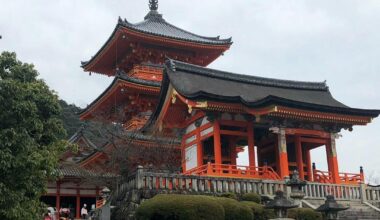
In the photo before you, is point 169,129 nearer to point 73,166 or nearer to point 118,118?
point 118,118

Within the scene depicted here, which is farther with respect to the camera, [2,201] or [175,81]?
[175,81]

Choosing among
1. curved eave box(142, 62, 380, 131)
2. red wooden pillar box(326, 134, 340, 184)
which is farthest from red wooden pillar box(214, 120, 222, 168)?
red wooden pillar box(326, 134, 340, 184)

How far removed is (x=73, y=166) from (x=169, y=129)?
1320 centimetres

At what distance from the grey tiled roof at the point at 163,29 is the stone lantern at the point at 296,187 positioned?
63.9 ft

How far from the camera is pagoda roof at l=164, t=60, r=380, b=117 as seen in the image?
2220 cm

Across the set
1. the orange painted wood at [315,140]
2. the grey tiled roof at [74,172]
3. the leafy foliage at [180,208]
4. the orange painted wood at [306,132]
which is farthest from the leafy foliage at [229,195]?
the grey tiled roof at [74,172]

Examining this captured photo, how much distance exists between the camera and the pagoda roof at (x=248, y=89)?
22.2 m

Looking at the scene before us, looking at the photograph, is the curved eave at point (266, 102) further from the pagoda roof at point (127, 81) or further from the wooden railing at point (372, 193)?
the pagoda roof at point (127, 81)

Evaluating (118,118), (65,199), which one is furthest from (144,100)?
(65,199)

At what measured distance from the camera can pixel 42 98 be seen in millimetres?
15688

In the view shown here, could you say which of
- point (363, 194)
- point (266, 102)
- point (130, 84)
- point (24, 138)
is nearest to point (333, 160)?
point (363, 194)

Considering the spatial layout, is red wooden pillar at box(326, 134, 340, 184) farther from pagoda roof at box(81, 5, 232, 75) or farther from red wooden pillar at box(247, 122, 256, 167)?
pagoda roof at box(81, 5, 232, 75)

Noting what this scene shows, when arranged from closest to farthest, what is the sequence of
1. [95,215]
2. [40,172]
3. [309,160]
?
[40,172]
[95,215]
[309,160]

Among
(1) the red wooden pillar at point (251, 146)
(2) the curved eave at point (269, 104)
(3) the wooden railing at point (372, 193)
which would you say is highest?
(2) the curved eave at point (269, 104)
